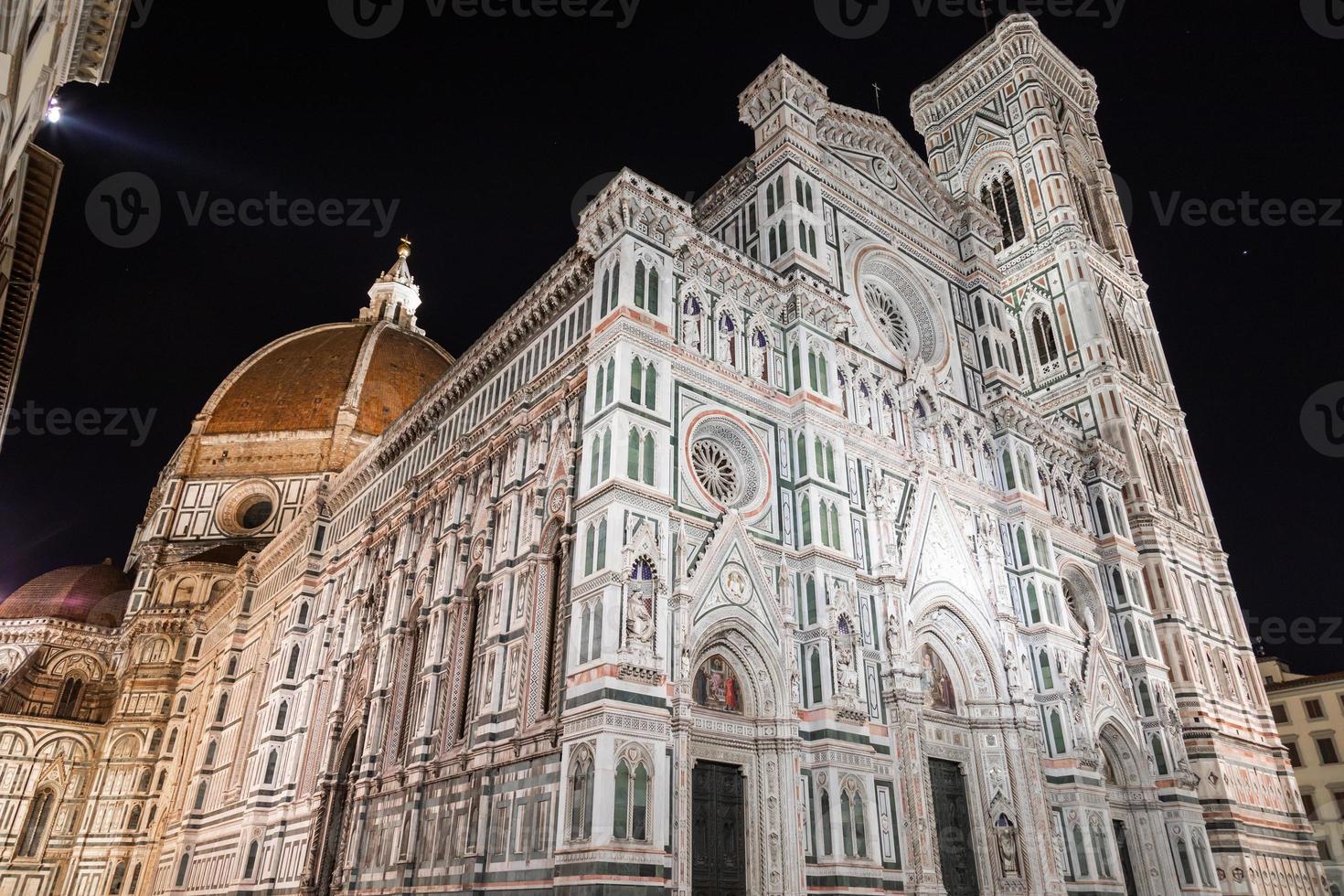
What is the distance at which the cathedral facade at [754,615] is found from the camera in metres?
18.7

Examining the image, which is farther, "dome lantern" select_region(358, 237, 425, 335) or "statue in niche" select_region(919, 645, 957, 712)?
"dome lantern" select_region(358, 237, 425, 335)

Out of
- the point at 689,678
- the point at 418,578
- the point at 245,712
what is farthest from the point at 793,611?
the point at 245,712

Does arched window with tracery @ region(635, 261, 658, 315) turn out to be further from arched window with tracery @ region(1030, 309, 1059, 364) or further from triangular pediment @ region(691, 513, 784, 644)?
arched window with tracery @ region(1030, 309, 1059, 364)

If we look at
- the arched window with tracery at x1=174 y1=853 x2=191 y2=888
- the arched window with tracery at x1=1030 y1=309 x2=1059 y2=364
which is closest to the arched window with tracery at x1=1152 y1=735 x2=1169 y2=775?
the arched window with tracery at x1=1030 y1=309 x2=1059 y2=364

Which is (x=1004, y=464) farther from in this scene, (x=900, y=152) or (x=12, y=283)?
(x=12, y=283)

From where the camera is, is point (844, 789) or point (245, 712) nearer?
point (844, 789)

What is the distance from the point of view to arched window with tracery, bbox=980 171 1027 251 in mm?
46156

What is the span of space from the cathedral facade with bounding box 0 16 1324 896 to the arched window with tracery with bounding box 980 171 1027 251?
83cm

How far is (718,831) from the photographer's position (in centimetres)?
1802

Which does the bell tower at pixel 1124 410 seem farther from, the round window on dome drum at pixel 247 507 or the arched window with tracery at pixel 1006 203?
the round window on dome drum at pixel 247 507

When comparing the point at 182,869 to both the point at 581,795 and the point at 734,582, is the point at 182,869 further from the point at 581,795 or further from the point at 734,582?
the point at 734,582

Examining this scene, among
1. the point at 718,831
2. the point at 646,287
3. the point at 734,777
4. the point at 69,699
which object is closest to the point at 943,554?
the point at 734,777

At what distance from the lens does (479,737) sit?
67.5 ft

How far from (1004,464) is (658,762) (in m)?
18.3
